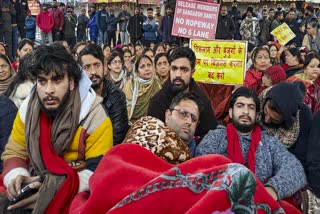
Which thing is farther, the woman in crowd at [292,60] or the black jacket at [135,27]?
the black jacket at [135,27]

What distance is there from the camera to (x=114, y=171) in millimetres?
2104

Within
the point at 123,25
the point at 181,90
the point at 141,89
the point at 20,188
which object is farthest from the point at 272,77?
the point at 123,25

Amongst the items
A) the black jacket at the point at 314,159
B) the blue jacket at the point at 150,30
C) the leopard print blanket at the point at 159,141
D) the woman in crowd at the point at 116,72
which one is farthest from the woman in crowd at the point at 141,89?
the blue jacket at the point at 150,30

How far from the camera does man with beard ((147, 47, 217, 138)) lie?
4.63m

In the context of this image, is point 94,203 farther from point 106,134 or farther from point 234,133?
point 234,133

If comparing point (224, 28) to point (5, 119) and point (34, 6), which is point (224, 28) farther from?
point (5, 119)

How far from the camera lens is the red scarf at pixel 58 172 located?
265cm

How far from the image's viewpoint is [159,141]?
2.87 meters

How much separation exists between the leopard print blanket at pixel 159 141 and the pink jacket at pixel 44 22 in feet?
48.8

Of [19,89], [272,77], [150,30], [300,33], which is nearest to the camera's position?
[19,89]

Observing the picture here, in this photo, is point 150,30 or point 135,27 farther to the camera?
point 135,27

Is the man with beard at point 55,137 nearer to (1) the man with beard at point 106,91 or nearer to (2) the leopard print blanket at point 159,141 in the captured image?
(2) the leopard print blanket at point 159,141

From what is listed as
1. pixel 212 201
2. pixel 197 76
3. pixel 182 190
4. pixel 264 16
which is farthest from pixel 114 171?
pixel 264 16

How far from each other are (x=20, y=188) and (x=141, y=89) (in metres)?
3.77
